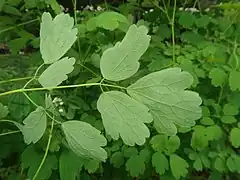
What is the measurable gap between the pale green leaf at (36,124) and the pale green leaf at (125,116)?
0.36ft

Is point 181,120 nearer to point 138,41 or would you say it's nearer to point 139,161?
point 138,41

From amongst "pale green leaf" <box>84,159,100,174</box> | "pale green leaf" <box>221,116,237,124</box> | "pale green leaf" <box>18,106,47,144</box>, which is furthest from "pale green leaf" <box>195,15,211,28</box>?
"pale green leaf" <box>18,106,47,144</box>

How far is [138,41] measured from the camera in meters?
0.58

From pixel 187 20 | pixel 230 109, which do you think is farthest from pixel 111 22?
pixel 230 109

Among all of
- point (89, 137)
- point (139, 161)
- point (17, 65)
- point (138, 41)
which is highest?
point (138, 41)

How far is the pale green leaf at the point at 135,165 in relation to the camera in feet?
3.86

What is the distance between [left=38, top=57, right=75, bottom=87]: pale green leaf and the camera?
0.58 meters

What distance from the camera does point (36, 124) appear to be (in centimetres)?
66

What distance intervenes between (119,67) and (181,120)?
0.10m

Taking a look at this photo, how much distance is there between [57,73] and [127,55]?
0.29 feet

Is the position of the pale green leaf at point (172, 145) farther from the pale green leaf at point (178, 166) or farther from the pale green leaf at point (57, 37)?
the pale green leaf at point (57, 37)

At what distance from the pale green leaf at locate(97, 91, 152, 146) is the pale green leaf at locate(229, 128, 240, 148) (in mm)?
719

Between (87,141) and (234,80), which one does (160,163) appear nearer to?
(234,80)

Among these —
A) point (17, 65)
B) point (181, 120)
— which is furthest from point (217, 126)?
point (181, 120)
